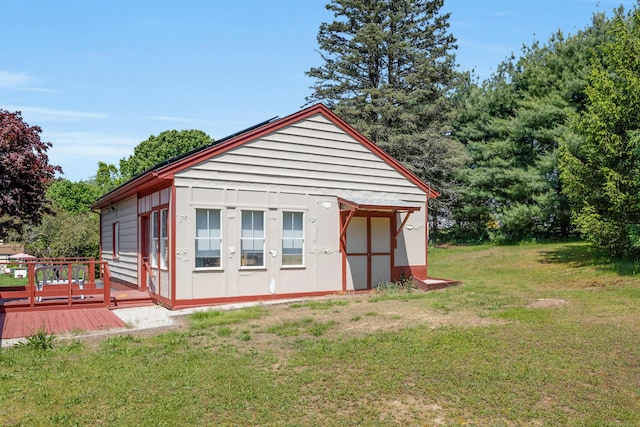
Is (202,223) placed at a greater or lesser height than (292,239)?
greater

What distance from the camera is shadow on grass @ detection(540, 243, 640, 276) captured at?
53.7ft

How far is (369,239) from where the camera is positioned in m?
14.6

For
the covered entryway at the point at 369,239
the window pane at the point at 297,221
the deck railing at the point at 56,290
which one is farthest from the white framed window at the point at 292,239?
the deck railing at the point at 56,290

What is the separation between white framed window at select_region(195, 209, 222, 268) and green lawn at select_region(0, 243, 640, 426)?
178 centimetres

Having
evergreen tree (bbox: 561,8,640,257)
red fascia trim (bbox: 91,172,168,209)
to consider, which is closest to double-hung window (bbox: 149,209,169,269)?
red fascia trim (bbox: 91,172,168,209)

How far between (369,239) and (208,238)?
15.6 ft

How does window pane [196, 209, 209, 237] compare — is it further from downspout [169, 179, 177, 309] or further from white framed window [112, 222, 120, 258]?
white framed window [112, 222, 120, 258]

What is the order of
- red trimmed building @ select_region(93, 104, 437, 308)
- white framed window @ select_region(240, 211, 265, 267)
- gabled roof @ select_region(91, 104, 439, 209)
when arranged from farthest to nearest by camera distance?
white framed window @ select_region(240, 211, 265, 267) < red trimmed building @ select_region(93, 104, 437, 308) < gabled roof @ select_region(91, 104, 439, 209)

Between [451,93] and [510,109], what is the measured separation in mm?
7328

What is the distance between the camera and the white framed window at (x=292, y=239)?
13062 mm

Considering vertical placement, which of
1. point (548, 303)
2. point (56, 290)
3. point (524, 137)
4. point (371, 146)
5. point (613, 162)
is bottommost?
point (548, 303)

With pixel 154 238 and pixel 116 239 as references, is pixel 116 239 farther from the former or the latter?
pixel 154 238

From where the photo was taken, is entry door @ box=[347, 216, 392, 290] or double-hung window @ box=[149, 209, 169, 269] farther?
entry door @ box=[347, 216, 392, 290]

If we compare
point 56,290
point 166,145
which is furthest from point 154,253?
point 166,145
